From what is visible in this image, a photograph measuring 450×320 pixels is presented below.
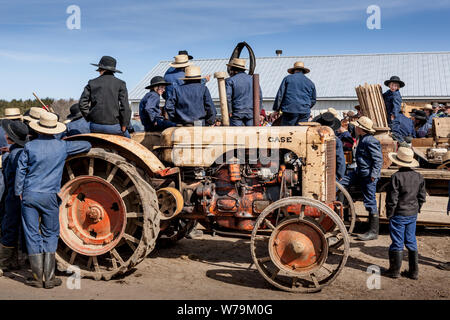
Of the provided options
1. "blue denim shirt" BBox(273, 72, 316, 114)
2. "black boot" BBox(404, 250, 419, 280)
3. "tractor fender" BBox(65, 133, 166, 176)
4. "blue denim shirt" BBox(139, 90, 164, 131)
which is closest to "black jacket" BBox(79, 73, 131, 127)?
"tractor fender" BBox(65, 133, 166, 176)

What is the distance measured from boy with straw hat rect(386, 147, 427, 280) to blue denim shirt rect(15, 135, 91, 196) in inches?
149

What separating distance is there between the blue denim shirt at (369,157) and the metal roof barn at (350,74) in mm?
16547

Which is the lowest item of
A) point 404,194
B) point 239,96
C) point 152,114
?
point 404,194

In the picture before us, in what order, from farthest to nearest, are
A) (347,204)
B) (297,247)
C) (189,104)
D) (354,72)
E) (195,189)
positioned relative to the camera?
1. (354,72)
2. (347,204)
3. (189,104)
4. (195,189)
5. (297,247)

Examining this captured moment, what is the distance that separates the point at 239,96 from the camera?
699 cm

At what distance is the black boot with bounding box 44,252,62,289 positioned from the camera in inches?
197

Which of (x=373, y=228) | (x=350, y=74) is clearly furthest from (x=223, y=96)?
(x=350, y=74)

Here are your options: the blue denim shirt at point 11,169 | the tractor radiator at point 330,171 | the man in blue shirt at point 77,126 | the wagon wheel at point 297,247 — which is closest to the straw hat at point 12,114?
the man in blue shirt at point 77,126

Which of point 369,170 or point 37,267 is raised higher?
point 369,170

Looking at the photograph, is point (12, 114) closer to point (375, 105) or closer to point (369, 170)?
point (369, 170)

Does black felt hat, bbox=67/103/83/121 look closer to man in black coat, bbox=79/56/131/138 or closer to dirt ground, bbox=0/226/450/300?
man in black coat, bbox=79/56/131/138

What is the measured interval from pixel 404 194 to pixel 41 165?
13.8ft

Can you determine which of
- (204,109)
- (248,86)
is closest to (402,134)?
(248,86)

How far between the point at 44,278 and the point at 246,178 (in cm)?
248
